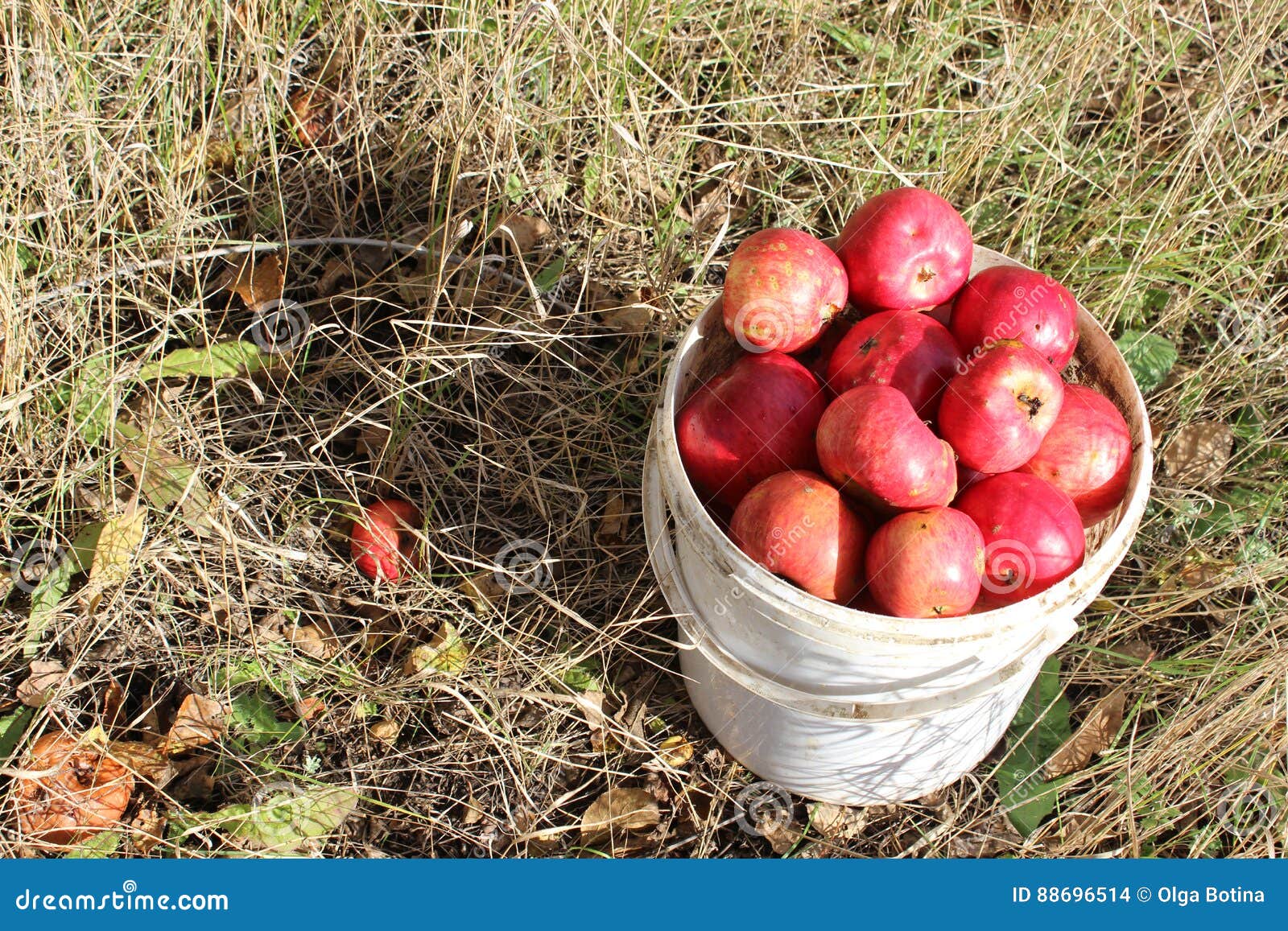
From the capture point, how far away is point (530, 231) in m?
3.08

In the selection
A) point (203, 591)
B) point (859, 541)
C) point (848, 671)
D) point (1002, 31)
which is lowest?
point (203, 591)

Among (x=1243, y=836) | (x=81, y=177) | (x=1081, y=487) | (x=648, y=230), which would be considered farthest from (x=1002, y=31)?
(x=81, y=177)

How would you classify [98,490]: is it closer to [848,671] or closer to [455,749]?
[455,749]

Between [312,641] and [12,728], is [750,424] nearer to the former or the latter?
[312,641]

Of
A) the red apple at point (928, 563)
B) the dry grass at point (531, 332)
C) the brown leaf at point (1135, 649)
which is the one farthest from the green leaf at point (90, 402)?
the brown leaf at point (1135, 649)

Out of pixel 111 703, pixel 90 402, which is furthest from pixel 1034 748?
pixel 90 402

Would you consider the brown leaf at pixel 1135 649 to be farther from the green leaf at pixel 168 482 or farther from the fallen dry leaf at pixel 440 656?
the green leaf at pixel 168 482

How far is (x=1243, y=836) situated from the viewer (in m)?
2.42

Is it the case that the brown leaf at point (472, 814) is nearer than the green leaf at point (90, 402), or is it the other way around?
the brown leaf at point (472, 814)

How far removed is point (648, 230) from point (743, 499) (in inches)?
53.8

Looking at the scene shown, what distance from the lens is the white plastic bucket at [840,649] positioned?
1.91 metres

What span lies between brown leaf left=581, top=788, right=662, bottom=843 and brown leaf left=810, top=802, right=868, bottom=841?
39 cm

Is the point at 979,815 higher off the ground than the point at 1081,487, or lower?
lower

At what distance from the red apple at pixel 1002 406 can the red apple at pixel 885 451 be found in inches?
2.8
